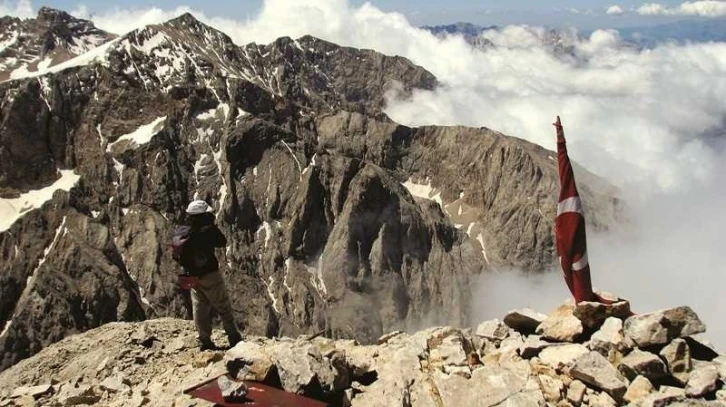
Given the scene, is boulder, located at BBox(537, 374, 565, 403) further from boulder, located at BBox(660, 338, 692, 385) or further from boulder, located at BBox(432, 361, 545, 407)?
boulder, located at BBox(660, 338, 692, 385)

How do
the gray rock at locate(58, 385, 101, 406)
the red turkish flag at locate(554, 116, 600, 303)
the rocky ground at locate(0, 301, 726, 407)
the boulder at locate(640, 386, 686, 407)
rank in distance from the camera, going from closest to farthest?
the boulder at locate(640, 386, 686, 407) → the rocky ground at locate(0, 301, 726, 407) → the gray rock at locate(58, 385, 101, 406) → the red turkish flag at locate(554, 116, 600, 303)

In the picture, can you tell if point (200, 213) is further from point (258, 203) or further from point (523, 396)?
point (258, 203)

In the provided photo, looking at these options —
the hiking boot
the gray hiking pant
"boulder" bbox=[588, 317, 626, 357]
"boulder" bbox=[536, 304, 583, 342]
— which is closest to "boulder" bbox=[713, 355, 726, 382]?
"boulder" bbox=[588, 317, 626, 357]

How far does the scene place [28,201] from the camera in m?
145

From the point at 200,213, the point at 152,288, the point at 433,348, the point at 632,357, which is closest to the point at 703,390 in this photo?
the point at 632,357

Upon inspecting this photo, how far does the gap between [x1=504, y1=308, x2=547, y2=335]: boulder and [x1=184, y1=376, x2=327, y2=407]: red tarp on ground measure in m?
6.59

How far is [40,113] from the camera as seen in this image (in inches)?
6019

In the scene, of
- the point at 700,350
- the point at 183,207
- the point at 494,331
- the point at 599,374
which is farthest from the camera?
the point at 183,207

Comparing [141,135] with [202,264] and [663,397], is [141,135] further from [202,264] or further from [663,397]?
[663,397]

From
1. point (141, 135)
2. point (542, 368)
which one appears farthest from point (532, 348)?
point (141, 135)

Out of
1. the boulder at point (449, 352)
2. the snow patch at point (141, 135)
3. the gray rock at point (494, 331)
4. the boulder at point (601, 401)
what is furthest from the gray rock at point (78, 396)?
the snow patch at point (141, 135)

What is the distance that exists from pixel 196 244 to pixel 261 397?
514cm

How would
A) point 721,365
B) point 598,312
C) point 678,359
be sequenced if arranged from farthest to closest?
point 598,312
point 721,365
point 678,359

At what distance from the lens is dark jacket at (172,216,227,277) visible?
15.6 m
